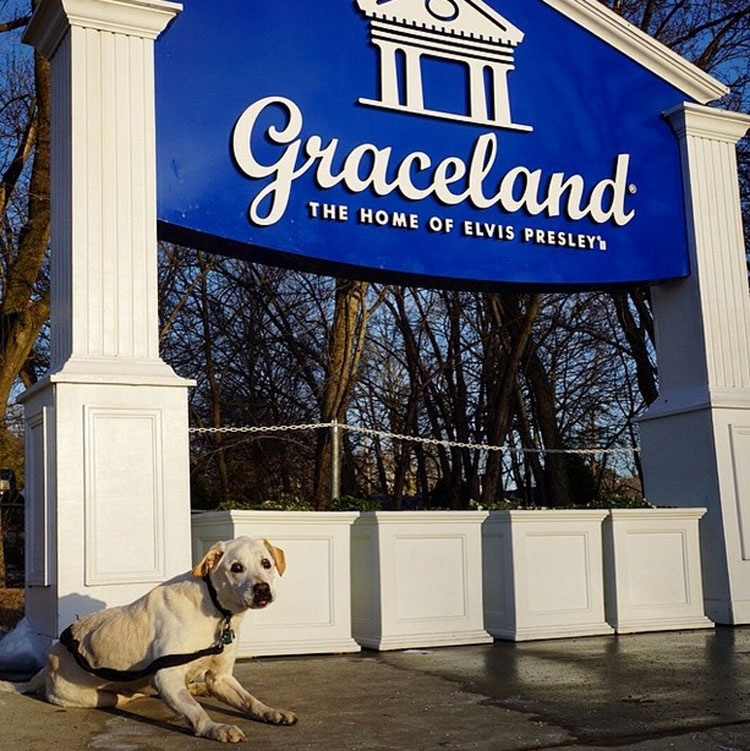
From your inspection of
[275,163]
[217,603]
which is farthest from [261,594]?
[275,163]

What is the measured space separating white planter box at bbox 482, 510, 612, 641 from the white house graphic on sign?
11.5 ft

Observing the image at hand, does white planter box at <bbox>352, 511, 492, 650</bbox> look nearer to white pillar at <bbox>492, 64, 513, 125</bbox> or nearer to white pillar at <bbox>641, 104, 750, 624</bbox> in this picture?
white pillar at <bbox>641, 104, 750, 624</bbox>

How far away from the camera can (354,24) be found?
9.09 meters

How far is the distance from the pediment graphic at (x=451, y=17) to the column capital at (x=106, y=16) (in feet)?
6.67

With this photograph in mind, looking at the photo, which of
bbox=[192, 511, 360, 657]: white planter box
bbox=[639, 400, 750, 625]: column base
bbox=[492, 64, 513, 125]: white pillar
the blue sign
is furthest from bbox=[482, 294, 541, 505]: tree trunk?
bbox=[192, 511, 360, 657]: white planter box

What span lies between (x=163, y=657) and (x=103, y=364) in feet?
8.58

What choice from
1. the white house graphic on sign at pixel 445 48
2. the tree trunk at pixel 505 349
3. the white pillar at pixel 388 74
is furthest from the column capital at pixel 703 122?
the tree trunk at pixel 505 349

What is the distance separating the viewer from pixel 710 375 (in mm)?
9875

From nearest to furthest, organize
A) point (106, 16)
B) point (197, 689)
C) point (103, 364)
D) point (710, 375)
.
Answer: point (197, 689) < point (103, 364) < point (106, 16) < point (710, 375)

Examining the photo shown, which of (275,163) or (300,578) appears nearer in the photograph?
(300,578)

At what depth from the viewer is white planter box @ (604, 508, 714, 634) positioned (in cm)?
898

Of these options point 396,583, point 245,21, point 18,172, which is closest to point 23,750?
point 396,583

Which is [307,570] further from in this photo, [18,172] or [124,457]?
[18,172]

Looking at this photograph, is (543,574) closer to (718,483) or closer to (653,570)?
(653,570)
